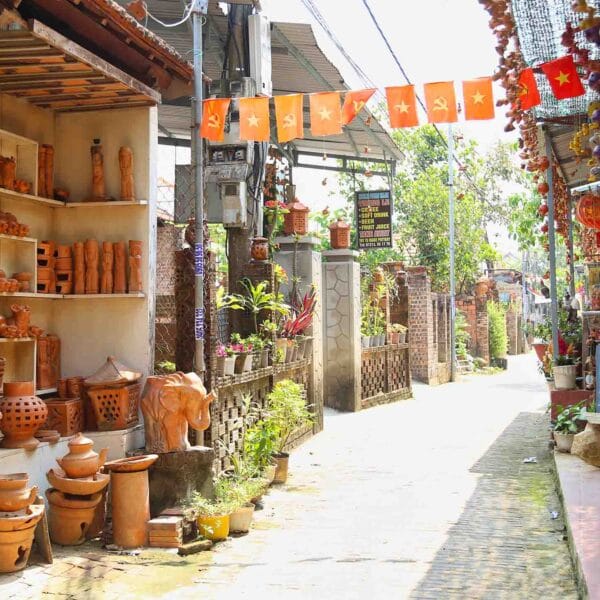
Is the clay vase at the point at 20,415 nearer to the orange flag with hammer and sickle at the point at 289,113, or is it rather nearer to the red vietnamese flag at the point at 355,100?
the orange flag with hammer and sickle at the point at 289,113

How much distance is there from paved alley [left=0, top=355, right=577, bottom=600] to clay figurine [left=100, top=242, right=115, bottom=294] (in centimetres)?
217

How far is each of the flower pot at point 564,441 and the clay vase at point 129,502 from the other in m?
4.17

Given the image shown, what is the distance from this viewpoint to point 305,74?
11867mm

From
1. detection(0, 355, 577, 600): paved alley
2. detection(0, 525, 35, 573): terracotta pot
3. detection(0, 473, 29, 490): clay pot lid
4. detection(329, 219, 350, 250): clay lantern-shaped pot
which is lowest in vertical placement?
detection(0, 355, 577, 600): paved alley

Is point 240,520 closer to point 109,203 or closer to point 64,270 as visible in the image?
point 64,270

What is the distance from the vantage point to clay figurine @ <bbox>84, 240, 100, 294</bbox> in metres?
6.52

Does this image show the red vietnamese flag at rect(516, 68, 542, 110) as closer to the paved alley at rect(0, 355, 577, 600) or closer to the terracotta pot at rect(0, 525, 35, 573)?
the paved alley at rect(0, 355, 577, 600)

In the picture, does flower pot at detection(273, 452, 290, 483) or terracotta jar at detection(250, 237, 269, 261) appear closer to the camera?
flower pot at detection(273, 452, 290, 483)

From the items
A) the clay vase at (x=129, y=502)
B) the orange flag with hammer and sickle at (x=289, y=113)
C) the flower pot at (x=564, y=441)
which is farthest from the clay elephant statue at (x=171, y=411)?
the flower pot at (x=564, y=441)

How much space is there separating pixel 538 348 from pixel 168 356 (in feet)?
17.8

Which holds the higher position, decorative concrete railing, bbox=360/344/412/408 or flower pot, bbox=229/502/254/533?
decorative concrete railing, bbox=360/344/412/408

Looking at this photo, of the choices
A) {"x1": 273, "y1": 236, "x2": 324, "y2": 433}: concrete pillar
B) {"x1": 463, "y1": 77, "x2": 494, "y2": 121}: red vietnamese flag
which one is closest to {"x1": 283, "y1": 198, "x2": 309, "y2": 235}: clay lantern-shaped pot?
{"x1": 273, "y1": 236, "x2": 324, "y2": 433}: concrete pillar

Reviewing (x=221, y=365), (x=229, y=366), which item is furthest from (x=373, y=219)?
(x=221, y=365)

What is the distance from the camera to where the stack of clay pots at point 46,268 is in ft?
21.1
